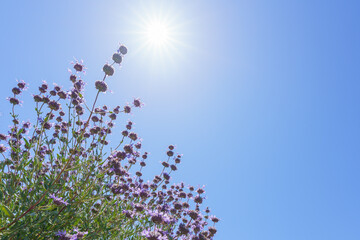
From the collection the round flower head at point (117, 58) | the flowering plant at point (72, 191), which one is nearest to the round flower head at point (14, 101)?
the flowering plant at point (72, 191)

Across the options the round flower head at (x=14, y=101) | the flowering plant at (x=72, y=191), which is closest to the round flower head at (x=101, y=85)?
the flowering plant at (x=72, y=191)

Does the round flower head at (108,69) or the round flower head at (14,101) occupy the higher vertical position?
the round flower head at (108,69)

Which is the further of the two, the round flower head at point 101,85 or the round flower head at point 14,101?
the round flower head at point 14,101

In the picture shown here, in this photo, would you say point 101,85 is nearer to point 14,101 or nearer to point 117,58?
point 117,58

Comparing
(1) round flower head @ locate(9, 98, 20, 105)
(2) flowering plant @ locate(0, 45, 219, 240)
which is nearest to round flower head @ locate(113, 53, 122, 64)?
(2) flowering plant @ locate(0, 45, 219, 240)

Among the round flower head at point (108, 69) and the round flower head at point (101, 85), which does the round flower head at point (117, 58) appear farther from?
the round flower head at point (101, 85)

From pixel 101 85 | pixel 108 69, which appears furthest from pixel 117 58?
pixel 101 85

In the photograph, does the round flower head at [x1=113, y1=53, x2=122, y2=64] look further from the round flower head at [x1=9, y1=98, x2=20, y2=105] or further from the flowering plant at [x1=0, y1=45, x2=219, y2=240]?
the round flower head at [x1=9, y1=98, x2=20, y2=105]

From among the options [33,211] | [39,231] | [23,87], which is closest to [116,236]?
[39,231]

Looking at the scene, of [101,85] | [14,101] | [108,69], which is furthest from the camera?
[14,101]

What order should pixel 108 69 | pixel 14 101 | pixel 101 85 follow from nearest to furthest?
pixel 101 85 → pixel 108 69 → pixel 14 101

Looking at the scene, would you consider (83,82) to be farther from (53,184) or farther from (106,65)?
(53,184)

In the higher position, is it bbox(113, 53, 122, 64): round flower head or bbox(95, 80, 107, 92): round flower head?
bbox(113, 53, 122, 64): round flower head

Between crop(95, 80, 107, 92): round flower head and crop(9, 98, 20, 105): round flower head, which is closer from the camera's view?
crop(95, 80, 107, 92): round flower head
